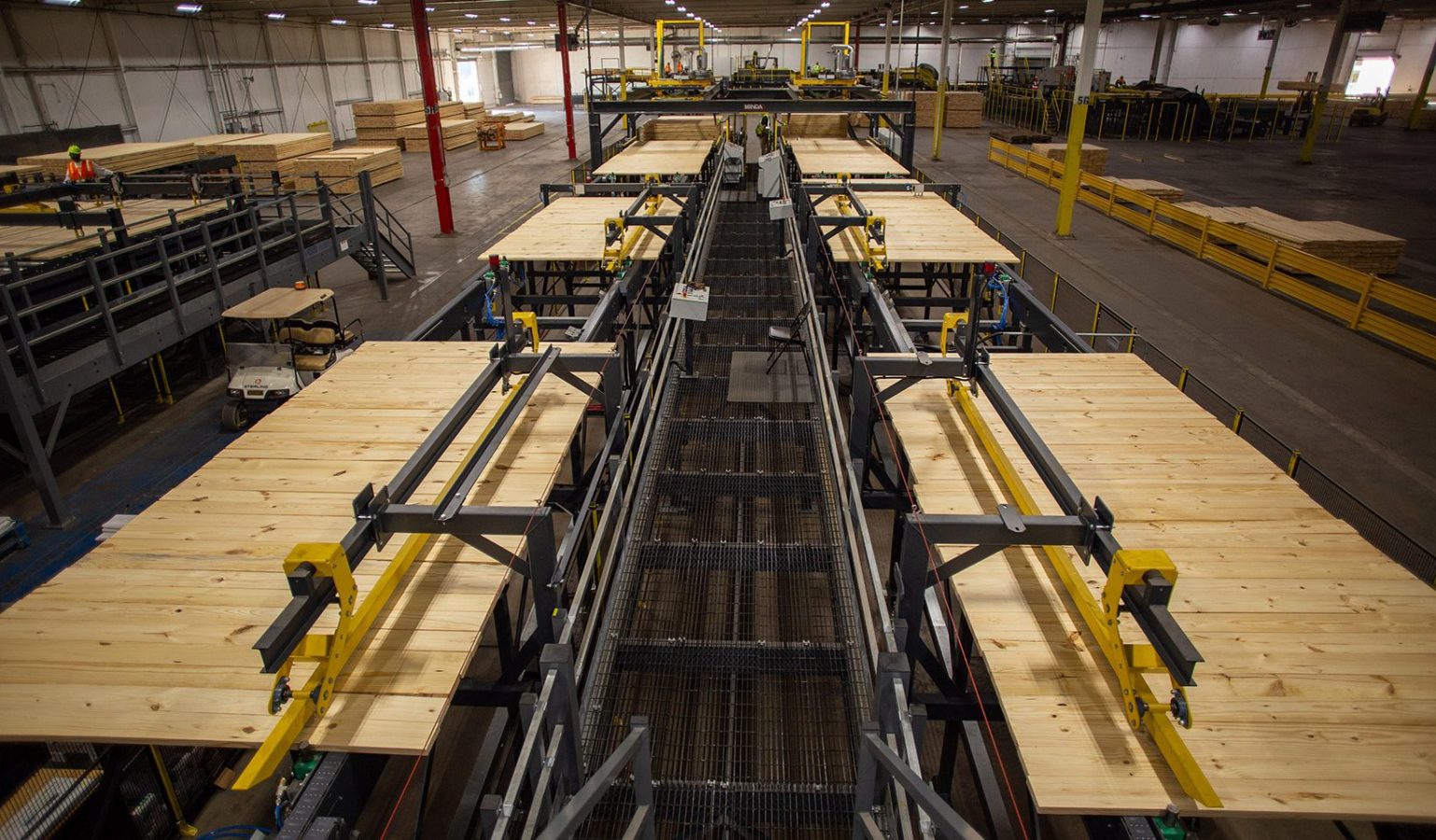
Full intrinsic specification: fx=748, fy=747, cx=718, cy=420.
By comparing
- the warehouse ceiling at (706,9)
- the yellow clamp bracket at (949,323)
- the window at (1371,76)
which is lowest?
the yellow clamp bracket at (949,323)

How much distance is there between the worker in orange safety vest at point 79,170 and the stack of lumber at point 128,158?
14.4ft

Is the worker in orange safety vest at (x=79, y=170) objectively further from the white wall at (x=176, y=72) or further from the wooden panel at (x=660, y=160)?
the white wall at (x=176, y=72)

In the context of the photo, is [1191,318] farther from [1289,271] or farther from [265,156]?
[265,156]

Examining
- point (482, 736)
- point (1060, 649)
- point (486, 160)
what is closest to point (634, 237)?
point (482, 736)

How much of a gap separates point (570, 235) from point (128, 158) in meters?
15.5

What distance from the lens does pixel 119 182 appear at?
39.8 feet

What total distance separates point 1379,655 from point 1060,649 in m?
1.41

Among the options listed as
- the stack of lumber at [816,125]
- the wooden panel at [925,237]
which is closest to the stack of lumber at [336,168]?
the stack of lumber at [816,125]

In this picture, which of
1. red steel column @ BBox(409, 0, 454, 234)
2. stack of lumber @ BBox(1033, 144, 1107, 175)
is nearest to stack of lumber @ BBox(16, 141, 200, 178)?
red steel column @ BBox(409, 0, 454, 234)

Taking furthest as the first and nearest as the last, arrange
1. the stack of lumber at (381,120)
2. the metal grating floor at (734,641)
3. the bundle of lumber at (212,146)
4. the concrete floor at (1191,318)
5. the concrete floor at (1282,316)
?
the stack of lumber at (381,120) < the bundle of lumber at (212,146) < the concrete floor at (1282,316) < the concrete floor at (1191,318) < the metal grating floor at (734,641)

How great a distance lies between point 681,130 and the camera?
18.3 meters

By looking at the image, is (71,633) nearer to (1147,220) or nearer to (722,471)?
(722,471)

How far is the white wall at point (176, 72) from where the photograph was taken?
21422mm

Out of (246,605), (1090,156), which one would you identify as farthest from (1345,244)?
(246,605)
